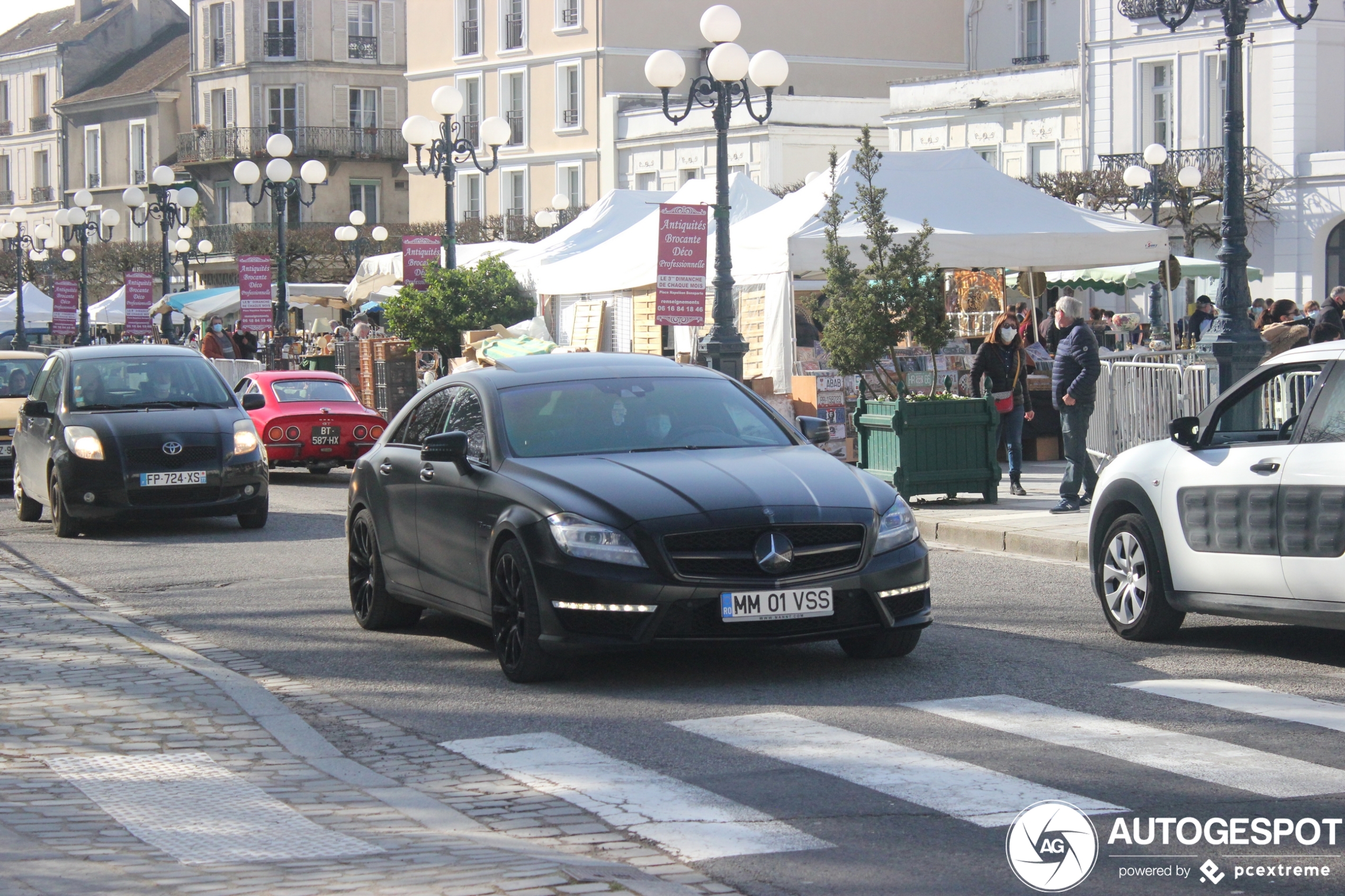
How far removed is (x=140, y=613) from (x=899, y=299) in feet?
27.1

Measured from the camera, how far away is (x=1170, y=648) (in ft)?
30.3

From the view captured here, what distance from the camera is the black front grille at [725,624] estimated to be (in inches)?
312

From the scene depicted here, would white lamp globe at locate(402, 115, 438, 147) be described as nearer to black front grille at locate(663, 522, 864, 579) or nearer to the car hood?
the car hood

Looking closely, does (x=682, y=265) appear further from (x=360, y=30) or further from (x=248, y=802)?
(x=360, y=30)

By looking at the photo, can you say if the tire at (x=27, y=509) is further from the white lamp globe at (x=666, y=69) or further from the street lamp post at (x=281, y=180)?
the street lamp post at (x=281, y=180)

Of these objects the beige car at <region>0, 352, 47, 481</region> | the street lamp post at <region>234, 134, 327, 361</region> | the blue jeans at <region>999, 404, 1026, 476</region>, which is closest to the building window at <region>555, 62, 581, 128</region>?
the street lamp post at <region>234, 134, 327, 361</region>

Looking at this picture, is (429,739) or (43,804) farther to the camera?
(429,739)

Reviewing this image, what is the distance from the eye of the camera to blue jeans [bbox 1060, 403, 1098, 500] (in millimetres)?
15625

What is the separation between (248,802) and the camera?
6.07 meters

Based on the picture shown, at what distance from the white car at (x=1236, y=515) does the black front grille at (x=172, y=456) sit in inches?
342

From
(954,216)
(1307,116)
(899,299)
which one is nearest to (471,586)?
(899,299)

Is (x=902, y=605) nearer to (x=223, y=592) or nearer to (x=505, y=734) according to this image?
(x=505, y=734)

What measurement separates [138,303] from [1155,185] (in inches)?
798

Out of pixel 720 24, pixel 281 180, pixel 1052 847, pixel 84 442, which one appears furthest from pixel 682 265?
pixel 1052 847
